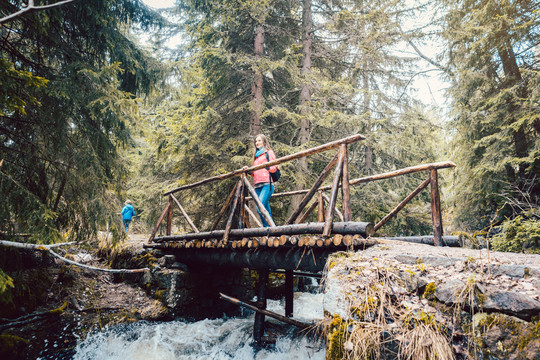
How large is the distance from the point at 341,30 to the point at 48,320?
11.8 meters

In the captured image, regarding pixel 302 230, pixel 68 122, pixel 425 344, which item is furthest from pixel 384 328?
pixel 68 122

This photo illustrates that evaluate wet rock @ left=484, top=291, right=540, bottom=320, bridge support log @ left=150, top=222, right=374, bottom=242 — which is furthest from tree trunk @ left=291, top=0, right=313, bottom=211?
wet rock @ left=484, top=291, right=540, bottom=320

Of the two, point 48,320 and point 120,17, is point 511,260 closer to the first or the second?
point 48,320

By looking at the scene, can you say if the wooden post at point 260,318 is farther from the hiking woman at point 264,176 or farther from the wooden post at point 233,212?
the hiking woman at point 264,176

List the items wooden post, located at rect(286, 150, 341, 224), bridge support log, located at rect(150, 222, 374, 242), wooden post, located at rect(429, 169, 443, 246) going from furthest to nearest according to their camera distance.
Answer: wooden post, located at rect(286, 150, 341, 224)
wooden post, located at rect(429, 169, 443, 246)
bridge support log, located at rect(150, 222, 374, 242)

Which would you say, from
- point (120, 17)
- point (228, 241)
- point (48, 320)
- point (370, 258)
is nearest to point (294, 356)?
point (228, 241)

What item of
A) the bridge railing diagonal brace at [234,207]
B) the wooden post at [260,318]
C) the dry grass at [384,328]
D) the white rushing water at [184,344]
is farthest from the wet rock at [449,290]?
the wooden post at [260,318]

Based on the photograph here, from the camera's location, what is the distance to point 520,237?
6.82m

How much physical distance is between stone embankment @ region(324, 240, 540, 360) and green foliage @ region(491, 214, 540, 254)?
4.76m

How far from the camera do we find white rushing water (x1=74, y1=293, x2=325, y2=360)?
507 centimetres

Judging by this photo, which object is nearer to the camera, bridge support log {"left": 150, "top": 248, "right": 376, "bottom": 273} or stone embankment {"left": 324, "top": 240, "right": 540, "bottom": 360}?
stone embankment {"left": 324, "top": 240, "right": 540, "bottom": 360}

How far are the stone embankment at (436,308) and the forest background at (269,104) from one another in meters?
3.95

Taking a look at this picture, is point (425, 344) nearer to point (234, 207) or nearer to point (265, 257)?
point (265, 257)

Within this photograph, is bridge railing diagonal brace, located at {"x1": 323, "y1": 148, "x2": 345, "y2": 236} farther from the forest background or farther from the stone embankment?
the forest background
